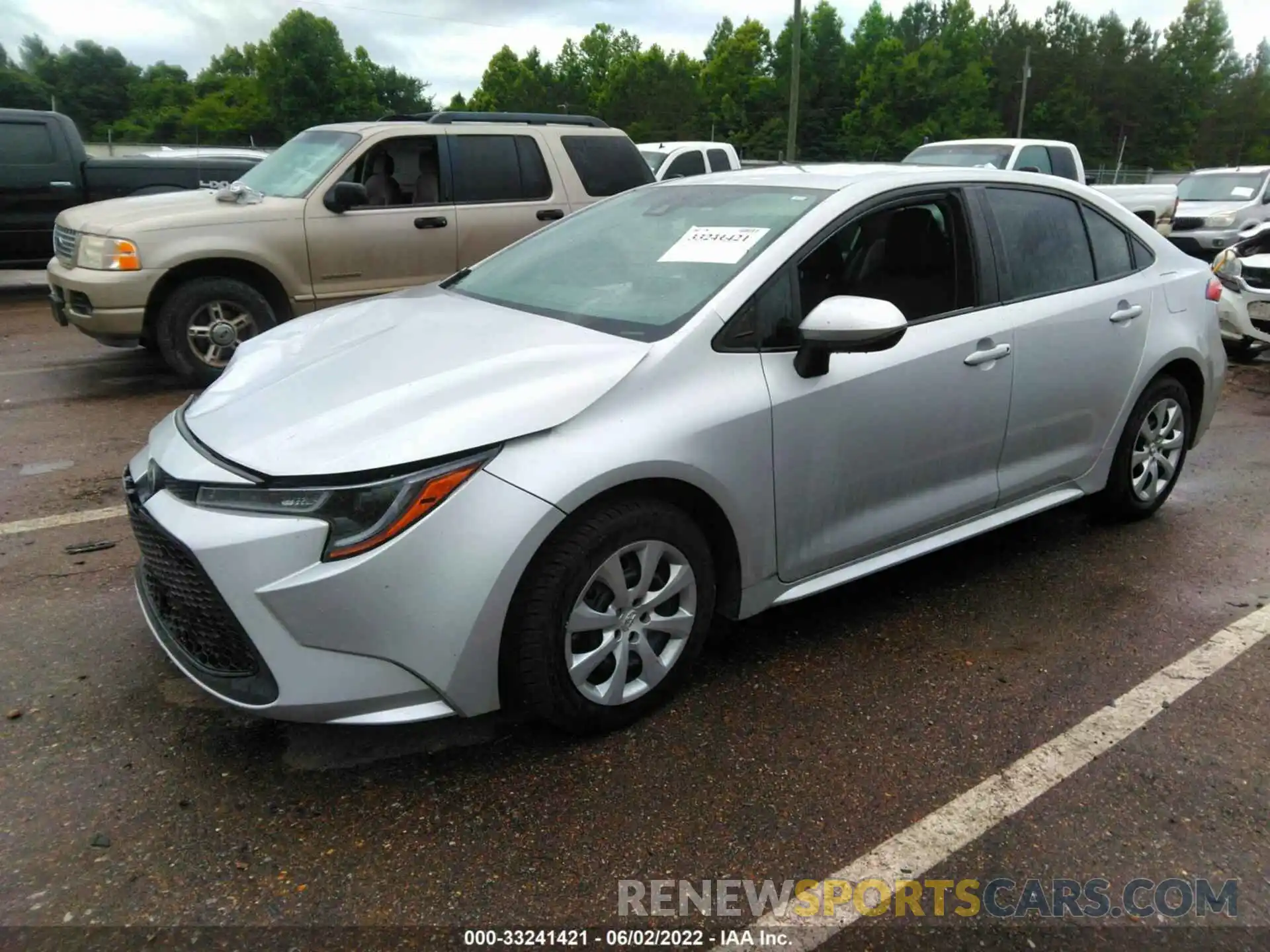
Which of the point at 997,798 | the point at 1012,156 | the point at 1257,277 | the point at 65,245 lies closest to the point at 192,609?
the point at 997,798

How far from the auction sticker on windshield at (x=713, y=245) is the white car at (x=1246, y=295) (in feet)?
22.8

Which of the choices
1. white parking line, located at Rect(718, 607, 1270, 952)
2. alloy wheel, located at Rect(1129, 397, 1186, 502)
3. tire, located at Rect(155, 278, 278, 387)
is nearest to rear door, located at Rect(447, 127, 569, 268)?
tire, located at Rect(155, 278, 278, 387)

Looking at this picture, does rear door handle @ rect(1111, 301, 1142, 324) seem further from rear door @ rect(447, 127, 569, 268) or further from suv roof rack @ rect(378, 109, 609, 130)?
suv roof rack @ rect(378, 109, 609, 130)

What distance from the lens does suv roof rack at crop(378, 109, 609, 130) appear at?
750 cm

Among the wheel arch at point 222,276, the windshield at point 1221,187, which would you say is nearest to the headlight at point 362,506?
the wheel arch at point 222,276

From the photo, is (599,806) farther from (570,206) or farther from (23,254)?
(23,254)

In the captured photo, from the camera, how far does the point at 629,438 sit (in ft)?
8.57

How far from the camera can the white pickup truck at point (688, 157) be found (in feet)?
42.5

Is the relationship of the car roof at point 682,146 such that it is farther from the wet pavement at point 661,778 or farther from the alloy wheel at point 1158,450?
the wet pavement at point 661,778

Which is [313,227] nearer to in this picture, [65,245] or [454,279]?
[65,245]

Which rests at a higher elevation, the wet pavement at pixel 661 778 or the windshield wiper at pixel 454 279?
the windshield wiper at pixel 454 279

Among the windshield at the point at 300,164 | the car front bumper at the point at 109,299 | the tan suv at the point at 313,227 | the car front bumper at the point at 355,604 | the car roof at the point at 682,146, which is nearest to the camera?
the car front bumper at the point at 355,604

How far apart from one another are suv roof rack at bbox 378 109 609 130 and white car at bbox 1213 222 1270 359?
5636 mm

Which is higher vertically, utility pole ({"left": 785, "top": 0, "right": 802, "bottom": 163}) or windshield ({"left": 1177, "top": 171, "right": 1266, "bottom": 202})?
utility pole ({"left": 785, "top": 0, "right": 802, "bottom": 163})
